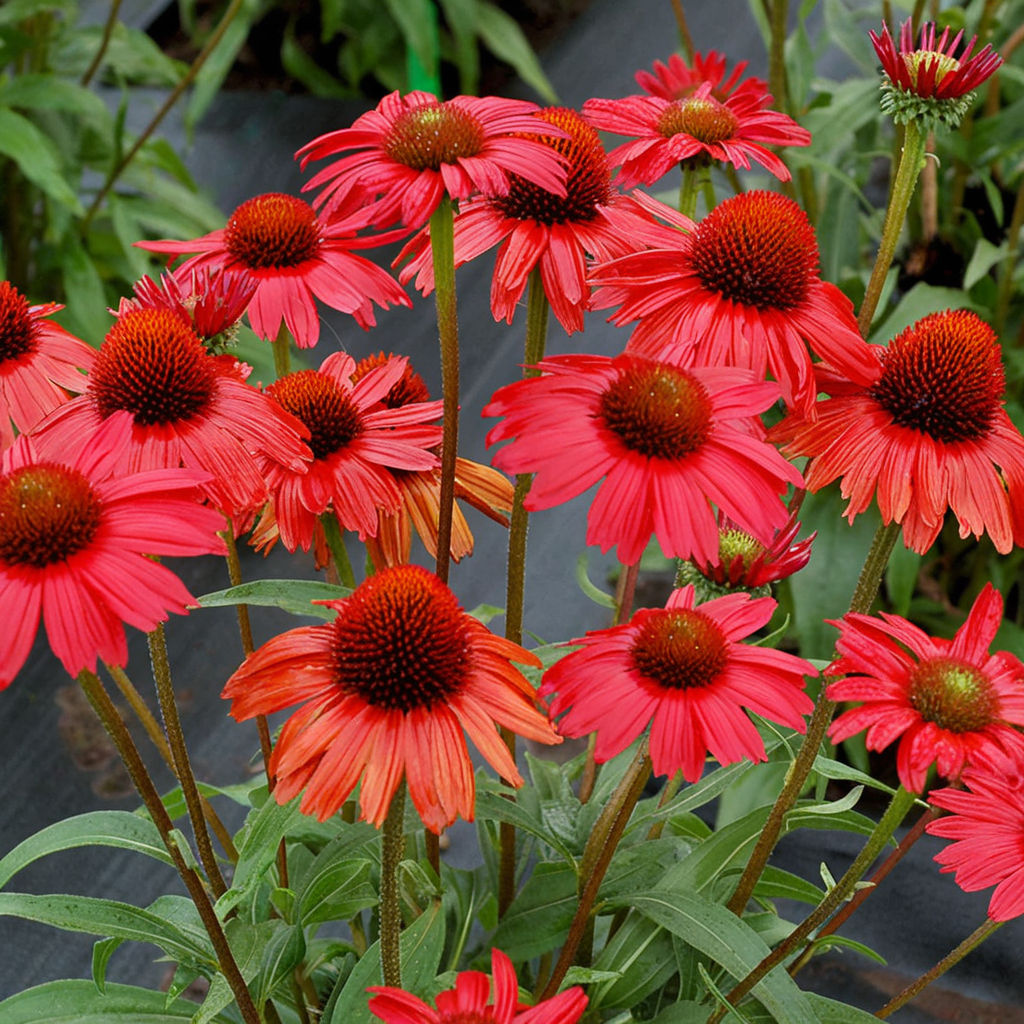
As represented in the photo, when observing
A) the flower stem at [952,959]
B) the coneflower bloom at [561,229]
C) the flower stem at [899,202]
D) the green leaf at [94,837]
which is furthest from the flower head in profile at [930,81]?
the green leaf at [94,837]

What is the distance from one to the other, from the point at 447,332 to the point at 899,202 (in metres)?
0.20

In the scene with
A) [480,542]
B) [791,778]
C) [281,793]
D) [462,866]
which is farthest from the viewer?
[480,542]

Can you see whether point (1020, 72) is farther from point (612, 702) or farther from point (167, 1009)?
point (167, 1009)

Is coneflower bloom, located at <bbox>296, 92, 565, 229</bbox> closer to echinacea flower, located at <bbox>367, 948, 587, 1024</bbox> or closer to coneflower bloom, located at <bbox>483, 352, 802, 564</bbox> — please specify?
coneflower bloom, located at <bbox>483, 352, 802, 564</bbox>

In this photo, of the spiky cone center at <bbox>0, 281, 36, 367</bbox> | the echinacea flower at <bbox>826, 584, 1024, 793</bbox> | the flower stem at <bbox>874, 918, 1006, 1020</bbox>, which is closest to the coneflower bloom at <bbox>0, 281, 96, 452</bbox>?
the spiky cone center at <bbox>0, 281, 36, 367</bbox>

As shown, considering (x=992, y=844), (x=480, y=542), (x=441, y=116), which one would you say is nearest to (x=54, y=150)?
(x=480, y=542)

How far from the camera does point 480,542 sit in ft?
4.99

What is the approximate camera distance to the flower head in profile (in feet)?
1.80

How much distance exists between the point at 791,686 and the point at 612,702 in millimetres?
74

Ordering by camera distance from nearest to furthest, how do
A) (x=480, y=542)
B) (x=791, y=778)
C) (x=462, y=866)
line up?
1. (x=791, y=778)
2. (x=462, y=866)
3. (x=480, y=542)

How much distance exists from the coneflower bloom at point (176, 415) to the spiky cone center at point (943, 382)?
0.25 meters

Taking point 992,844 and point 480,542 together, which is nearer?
point 992,844

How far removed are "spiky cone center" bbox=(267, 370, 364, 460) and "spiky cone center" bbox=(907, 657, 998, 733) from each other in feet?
0.90

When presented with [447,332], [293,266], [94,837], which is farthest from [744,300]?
[94,837]
